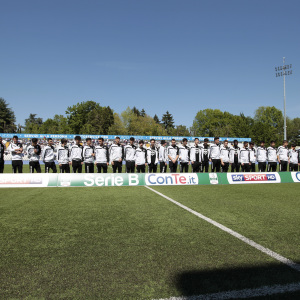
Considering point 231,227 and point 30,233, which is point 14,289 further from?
point 231,227

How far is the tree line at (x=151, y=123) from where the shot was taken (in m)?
60.5

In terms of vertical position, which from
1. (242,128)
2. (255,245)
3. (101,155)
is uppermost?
(242,128)

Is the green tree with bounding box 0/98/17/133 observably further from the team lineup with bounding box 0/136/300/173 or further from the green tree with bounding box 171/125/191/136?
the team lineup with bounding box 0/136/300/173

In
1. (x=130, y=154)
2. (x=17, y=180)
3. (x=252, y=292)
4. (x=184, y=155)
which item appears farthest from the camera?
(x=184, y=155)

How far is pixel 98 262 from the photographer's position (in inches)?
133

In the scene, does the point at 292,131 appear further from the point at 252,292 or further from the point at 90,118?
the point at 252,292

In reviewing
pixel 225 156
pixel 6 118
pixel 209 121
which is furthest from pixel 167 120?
pixel 225 156

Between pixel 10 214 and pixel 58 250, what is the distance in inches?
112

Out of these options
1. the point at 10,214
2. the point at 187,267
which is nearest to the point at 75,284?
the point at 187,267

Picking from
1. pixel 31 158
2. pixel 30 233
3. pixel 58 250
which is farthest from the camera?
pixel 31 158

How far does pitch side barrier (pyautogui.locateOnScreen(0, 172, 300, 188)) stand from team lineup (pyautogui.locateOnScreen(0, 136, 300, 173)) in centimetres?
125

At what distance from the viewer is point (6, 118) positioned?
96.2m

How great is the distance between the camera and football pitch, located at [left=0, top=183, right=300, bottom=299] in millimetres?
2711

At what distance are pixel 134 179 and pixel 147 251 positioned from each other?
7097 mm
